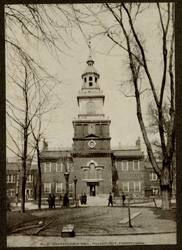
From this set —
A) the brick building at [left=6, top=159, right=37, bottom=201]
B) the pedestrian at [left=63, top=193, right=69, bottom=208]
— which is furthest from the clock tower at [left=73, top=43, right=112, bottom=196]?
the brick building at [left=6, top=159, right=37, bottom=201]

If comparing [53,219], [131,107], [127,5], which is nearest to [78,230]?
[53,219]

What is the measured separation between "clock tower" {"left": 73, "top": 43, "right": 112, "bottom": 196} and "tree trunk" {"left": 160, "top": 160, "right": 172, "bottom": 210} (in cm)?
99

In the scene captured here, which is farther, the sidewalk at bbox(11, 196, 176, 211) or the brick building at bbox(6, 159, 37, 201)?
the sidewalk at bbox(11, 196, 176, 211)

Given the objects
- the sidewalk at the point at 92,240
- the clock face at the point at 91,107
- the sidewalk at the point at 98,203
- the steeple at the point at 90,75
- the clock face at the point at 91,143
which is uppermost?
the steeple at the point at 90,75

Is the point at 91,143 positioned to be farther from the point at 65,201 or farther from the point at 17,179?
the point at 17,179

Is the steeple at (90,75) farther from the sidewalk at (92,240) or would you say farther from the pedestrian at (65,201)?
the sidewalk at (92,240)

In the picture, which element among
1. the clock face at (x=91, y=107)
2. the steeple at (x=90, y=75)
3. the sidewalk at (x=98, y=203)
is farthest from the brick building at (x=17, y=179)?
the steeple at (x=90, y=75)

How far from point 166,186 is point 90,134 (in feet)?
5.41

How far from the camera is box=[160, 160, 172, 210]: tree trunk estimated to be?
5.38 meters

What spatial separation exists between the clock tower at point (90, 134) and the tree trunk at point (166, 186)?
0.99 meters

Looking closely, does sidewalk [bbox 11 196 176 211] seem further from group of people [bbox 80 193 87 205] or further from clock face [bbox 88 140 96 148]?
clock face [bbox 88 140 96 148]

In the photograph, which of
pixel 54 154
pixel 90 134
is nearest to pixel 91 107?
pixel 90 134

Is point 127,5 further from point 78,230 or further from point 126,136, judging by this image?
point 78,230

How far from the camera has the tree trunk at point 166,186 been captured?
5375 mm
